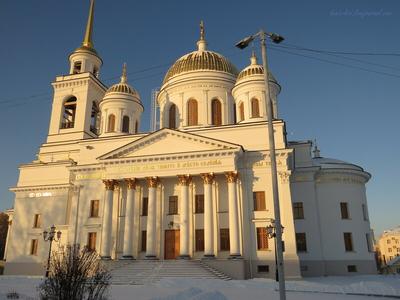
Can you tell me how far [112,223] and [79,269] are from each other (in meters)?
20.9

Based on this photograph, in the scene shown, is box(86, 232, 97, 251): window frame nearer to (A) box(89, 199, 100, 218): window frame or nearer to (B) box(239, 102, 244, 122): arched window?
(A) box(89, 199, 100, 218): window frame

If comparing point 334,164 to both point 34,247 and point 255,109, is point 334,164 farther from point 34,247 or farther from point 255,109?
point 34,247

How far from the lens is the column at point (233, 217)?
2612 cm

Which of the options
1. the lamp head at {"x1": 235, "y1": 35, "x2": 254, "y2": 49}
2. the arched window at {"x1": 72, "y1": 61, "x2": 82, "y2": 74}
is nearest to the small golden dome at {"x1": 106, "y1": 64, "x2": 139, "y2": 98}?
the arched window at {"x1": 72, "y1": 61, "x2": 82, "y2": 74}

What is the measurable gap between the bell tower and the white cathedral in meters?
0.28

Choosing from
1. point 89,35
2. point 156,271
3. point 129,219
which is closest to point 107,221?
point 129,219

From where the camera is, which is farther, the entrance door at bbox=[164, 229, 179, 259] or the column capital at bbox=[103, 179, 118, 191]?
the column capital at bbox=[103, 179, 118, 191]

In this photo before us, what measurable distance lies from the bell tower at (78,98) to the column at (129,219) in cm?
1026

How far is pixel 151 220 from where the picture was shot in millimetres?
28047

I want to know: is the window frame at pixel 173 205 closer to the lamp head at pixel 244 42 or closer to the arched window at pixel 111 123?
the arched window at pixel 111 123

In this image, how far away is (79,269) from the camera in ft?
30.4

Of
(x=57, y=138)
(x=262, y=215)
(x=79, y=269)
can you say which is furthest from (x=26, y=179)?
(x=79, y=269)

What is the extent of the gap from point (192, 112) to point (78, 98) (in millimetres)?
12243

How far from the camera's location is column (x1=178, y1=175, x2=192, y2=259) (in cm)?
2680
